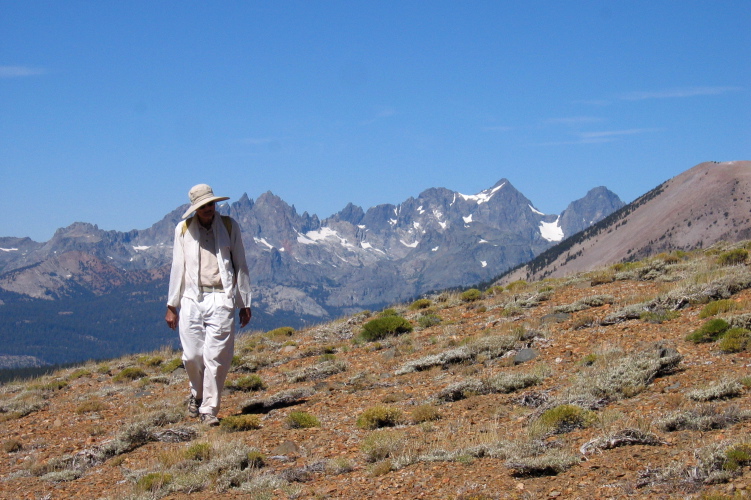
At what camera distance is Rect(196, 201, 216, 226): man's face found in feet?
33.5

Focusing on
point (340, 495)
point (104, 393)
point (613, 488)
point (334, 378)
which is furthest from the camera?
point (104, 393)

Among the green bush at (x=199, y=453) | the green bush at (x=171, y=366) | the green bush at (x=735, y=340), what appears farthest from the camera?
the green bush at (x=171, y=366)

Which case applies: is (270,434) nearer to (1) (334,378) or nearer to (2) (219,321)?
(2) (219,321)

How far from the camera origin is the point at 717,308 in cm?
1215

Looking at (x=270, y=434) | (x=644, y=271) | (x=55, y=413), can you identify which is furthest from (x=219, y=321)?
(x=644, y=271)

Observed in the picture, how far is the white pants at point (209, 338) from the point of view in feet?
33.3

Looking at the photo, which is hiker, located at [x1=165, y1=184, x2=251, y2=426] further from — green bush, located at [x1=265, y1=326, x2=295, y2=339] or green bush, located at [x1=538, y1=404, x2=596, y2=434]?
green bush, located at [x1=265, y1=326, x2=295, y2=339]

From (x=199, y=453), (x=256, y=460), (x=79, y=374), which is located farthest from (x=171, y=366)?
(x=256, y=460)

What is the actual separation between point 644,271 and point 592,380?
11417mm

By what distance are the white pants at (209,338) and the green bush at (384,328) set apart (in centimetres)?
747

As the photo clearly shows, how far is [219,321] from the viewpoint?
1018 centimetres

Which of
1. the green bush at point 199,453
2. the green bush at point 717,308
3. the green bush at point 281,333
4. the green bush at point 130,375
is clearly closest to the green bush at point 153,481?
the green bush at point 199,453

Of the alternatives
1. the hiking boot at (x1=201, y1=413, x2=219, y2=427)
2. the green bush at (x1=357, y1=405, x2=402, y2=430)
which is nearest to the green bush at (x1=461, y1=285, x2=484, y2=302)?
the hiking boot at (x1=201, y1=413, x2=219, y2=427)

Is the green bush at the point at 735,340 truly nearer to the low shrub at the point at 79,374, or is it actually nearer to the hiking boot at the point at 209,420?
the hiking boot at the point at 209,420
